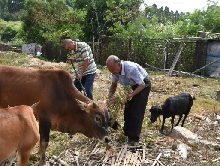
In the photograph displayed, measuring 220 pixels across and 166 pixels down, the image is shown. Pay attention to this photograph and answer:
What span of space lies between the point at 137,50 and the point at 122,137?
14508mm

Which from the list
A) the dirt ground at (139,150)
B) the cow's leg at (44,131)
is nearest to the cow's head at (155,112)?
the dirt ground at (139,150)

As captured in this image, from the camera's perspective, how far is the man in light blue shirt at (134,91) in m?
5.62

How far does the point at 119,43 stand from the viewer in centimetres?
2053

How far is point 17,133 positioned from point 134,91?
2.67 m

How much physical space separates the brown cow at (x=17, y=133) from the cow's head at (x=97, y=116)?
1288 millimetres

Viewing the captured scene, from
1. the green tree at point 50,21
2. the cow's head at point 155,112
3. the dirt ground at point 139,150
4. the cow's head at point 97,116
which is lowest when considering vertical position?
the dirt ground at point 139,150

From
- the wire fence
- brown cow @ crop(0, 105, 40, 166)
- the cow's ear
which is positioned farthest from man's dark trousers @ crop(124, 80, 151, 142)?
the wire fence

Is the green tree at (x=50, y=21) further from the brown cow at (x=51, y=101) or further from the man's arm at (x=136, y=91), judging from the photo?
the man's arm at (x=136, y=91)

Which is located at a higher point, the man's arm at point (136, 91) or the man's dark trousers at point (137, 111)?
the man's arm at point (136, 91)

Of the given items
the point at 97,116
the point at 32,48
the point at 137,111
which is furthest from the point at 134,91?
the point at 32,48

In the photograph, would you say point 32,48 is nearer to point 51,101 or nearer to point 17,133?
point 51,101

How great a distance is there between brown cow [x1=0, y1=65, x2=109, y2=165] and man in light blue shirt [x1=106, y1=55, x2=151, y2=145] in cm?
90

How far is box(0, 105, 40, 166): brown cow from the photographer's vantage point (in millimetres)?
3721

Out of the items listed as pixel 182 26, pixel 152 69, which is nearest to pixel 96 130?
pixel 152 69
